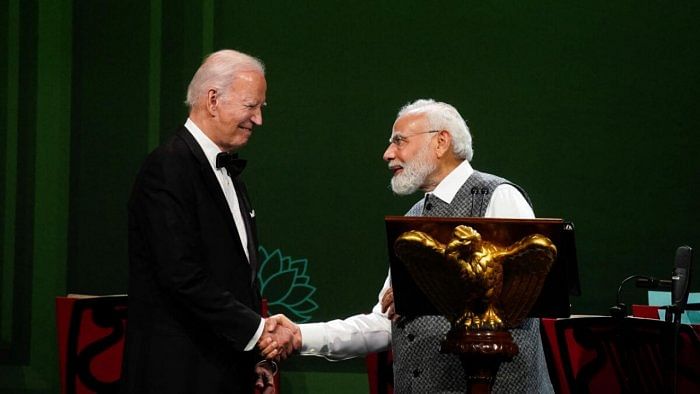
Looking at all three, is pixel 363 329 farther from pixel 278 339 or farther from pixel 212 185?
pixel 212 185

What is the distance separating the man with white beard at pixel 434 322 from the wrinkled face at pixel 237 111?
1.77ft

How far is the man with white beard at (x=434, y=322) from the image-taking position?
2.69 metres

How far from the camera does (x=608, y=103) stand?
4531mm

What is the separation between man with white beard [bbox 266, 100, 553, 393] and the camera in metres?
2.69

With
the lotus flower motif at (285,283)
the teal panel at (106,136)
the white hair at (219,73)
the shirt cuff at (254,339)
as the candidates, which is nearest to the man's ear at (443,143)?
the white hair at (219,73)

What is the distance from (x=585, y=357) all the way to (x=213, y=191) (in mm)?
1704

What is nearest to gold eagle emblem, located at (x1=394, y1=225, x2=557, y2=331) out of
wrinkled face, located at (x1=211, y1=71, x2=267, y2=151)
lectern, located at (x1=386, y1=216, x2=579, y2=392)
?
lectern, located at (x1=386, y1=216, x2=579, y2=392)

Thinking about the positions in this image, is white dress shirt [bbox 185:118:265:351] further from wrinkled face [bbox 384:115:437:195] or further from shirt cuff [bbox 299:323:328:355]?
wrinkled face [bbox 384:115:437:195]

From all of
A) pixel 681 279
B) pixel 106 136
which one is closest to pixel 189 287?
pixel 681 279

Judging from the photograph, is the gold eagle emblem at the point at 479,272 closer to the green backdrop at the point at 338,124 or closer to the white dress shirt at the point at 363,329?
the white dress shirt at the point at 363,329

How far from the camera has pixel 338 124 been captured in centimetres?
469

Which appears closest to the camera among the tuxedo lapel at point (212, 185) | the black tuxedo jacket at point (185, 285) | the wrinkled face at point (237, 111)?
the black tuxedo jacket at point (185, 285)

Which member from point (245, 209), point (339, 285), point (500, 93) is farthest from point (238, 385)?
point (500, 93)

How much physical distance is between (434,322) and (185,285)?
716 mm
